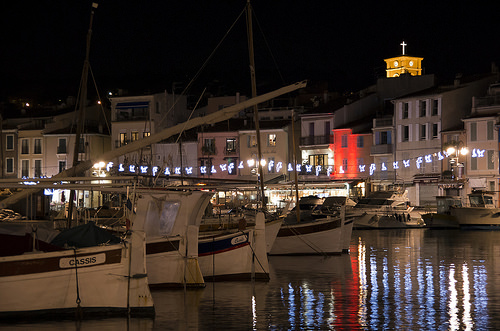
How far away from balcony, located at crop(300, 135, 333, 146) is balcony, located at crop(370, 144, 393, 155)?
569 centimetres

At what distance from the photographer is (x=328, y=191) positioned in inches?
3521

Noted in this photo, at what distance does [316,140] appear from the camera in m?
94.0

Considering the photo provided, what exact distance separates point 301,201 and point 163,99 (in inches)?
1343

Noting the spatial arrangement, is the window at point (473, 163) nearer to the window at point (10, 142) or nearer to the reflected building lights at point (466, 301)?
the reflected building lights at point (466, 301)

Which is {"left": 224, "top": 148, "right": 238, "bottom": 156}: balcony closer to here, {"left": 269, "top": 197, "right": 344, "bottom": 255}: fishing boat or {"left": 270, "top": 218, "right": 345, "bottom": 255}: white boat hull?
{"left": 269, "top": 197, "right": 344, "bottom": 255}: fishing boat

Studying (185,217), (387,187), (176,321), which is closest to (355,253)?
(185,217)

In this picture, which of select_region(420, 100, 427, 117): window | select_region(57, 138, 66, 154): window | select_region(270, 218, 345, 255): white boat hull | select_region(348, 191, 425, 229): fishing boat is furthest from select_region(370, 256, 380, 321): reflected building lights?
select_region(57, 138, 66, 154): window

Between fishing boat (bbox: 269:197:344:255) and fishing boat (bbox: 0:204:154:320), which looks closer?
fishing boat (bbox: 0:204:154:320)

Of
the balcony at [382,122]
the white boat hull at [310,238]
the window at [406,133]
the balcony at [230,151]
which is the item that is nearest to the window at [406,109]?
the window at [406,133]

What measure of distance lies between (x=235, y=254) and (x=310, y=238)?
445 inches

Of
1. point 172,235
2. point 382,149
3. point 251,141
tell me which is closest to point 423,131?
point 382,149

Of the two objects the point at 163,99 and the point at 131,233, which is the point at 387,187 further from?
the point at 131,233

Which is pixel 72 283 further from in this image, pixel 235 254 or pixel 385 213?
pixel 385 213

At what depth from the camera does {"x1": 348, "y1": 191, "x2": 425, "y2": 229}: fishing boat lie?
225 ft
